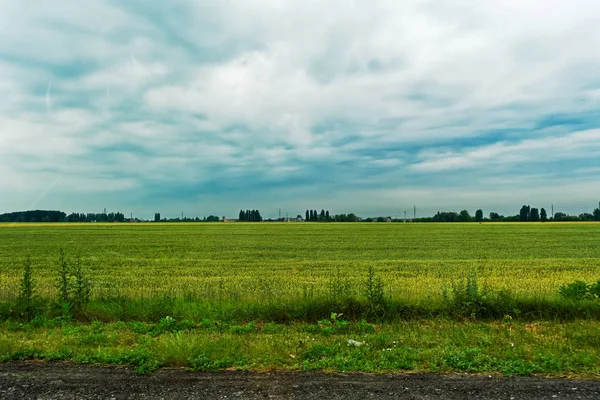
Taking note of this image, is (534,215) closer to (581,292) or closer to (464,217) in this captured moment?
(464,217)

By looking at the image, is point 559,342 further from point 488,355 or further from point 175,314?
point 175,314

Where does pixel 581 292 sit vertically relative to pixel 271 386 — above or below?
above

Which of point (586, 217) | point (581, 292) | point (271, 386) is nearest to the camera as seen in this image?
point (271, 386)

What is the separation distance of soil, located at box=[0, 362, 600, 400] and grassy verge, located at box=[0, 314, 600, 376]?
301 mm

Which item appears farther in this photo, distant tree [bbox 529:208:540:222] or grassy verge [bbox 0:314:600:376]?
distant tree [bbox 529:208:540:222]

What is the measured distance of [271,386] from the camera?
5.24 meters

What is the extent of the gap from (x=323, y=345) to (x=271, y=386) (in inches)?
65.2

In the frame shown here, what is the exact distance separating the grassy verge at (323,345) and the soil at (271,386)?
301 mm

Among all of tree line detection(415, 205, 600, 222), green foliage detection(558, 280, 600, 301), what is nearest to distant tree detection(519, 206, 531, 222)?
tree line detection(415, 205, 600, 222)

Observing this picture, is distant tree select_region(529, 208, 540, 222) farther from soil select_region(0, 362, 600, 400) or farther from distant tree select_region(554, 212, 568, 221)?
soil select_region(0, 362, 600, 400)

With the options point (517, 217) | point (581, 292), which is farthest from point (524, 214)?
point (581, 292)

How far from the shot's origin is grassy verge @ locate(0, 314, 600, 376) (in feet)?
19.4

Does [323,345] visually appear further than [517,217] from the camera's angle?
No

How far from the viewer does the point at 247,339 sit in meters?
7.32
